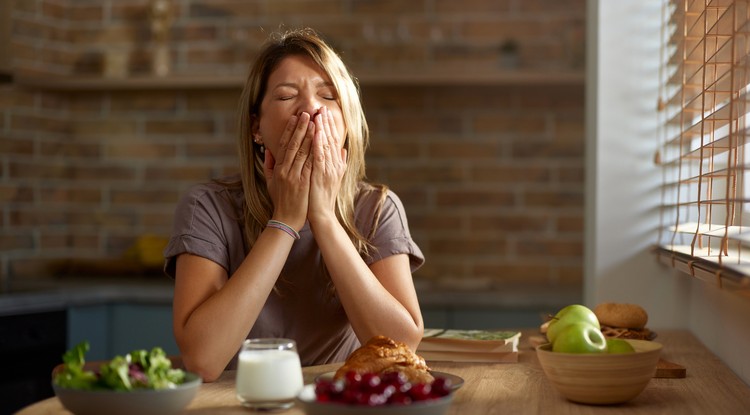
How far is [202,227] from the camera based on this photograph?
1.86m

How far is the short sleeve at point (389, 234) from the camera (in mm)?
1944

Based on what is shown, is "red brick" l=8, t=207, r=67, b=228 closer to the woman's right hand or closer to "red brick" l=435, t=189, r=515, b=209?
"red brick" l=435, t=189, r=515, b=209

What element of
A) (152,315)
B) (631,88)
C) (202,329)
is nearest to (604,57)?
(631,88)

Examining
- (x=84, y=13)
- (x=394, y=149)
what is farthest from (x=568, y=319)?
(x=84, y=13)

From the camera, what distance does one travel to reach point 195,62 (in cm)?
374

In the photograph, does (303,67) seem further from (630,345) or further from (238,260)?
(630,345)

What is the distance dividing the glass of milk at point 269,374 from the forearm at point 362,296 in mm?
483

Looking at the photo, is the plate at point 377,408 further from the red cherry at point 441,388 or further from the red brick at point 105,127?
the red brick at point 105,127

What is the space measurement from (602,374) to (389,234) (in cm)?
73

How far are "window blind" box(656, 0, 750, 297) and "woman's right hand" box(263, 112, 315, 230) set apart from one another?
29.4 inches

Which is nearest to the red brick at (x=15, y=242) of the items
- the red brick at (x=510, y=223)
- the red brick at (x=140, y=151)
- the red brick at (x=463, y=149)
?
the red brick at (x=140, y=151)

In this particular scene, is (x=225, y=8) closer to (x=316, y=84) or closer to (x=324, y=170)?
(x=316, y=84)

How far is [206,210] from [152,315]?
1363mm

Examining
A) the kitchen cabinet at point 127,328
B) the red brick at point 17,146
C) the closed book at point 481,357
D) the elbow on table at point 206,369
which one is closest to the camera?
the elbow on table at point 206,369
